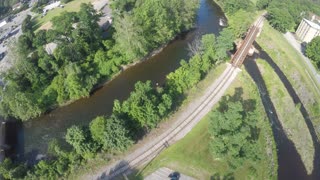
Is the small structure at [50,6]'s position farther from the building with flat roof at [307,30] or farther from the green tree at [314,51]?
the green tree at [314,51]

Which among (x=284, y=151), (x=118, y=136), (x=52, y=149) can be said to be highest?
(x=118, y=136)

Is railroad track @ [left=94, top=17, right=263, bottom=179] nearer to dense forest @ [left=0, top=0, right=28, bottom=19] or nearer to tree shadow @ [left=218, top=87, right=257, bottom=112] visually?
tree shadow @ [left=218, top=87, right=257, bottom=112]

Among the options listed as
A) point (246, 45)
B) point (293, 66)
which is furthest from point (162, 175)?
point (246, 45)

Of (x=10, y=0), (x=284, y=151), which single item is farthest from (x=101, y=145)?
(x=10, y=0)

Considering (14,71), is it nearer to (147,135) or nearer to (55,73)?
(55,73)

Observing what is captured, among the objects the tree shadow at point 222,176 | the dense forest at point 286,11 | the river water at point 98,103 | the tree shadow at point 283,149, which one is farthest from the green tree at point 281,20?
the tree shadow at point 222,176
